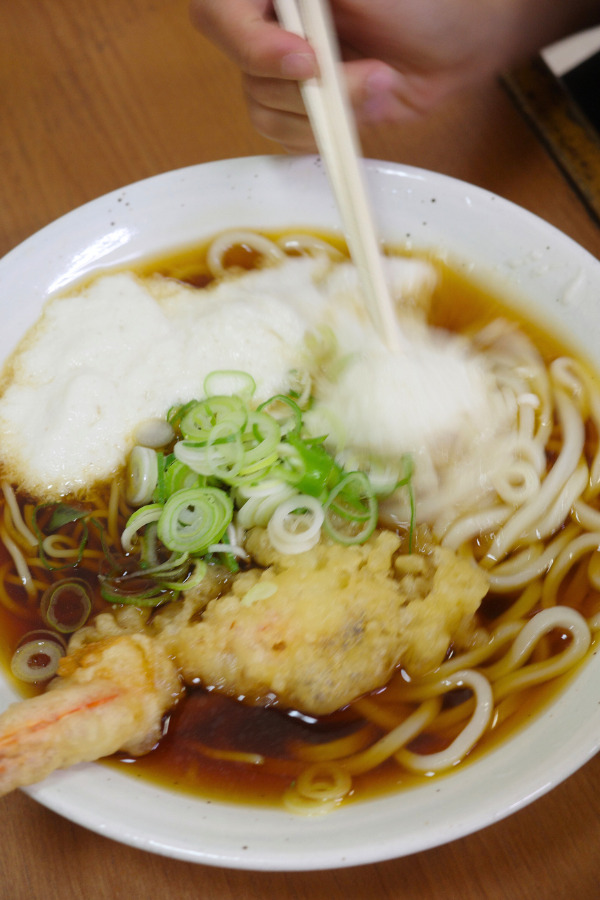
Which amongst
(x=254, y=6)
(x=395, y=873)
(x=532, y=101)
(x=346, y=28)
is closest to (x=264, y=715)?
(x=395, y=873)

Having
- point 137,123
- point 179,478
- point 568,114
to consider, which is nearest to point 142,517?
point 179,478

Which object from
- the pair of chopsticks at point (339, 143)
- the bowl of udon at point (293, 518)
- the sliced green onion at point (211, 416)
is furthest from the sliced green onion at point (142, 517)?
the pair of chopsticks at point (339, 143)

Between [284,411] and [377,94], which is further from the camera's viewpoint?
[377,94]

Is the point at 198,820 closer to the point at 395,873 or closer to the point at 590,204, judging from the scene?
the point at 395,873

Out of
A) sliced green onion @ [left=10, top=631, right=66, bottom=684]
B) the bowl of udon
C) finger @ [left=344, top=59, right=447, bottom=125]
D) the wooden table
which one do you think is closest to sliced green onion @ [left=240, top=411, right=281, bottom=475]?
the bowl of udon

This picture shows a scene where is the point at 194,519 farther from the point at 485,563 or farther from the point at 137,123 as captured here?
the point at 137,123

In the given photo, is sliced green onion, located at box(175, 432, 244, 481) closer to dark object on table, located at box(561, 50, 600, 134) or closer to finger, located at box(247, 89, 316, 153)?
finger, located at box(247, 89, 316, 153)

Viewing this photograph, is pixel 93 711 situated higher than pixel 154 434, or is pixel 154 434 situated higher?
pixel 154 434
